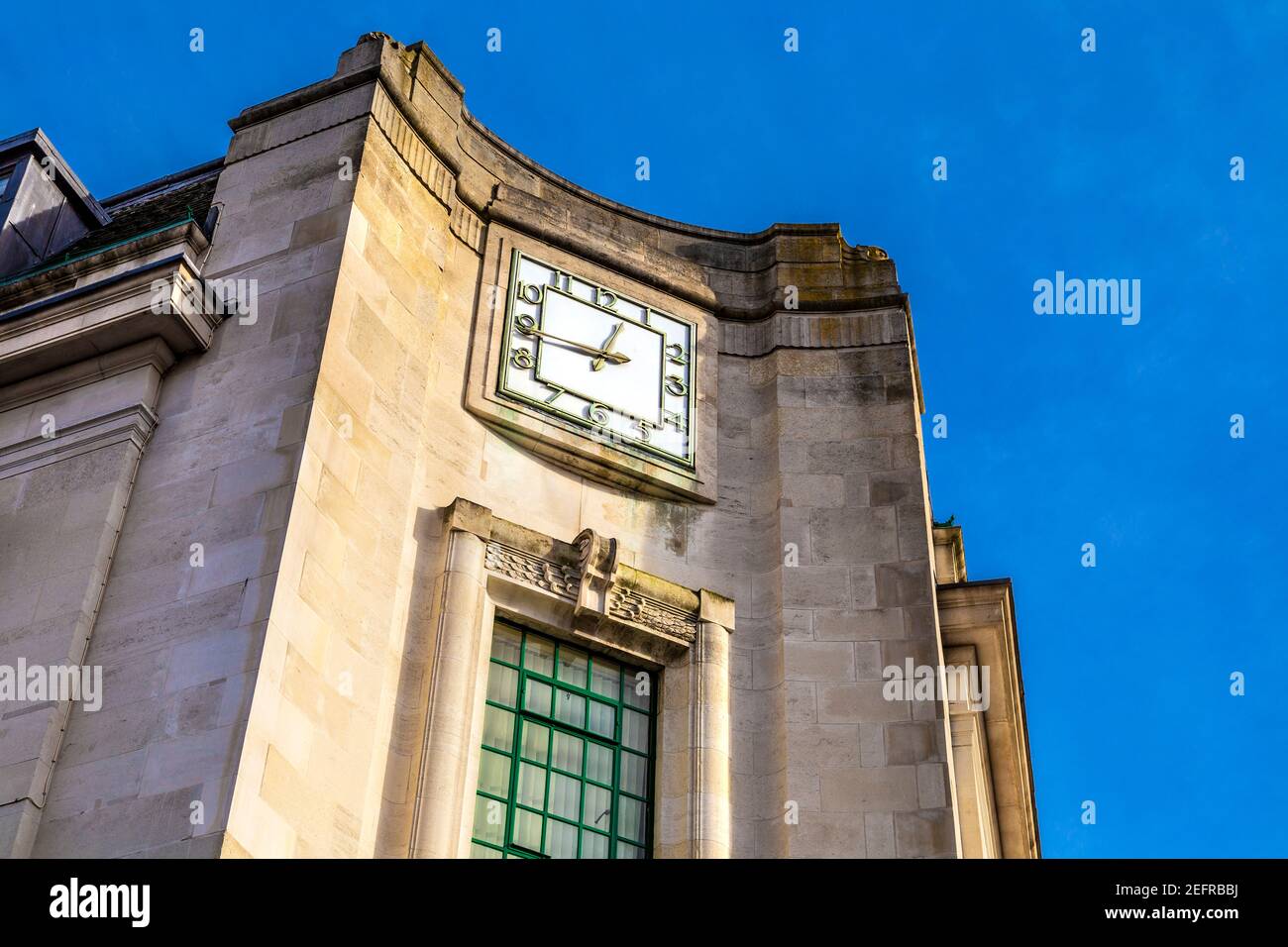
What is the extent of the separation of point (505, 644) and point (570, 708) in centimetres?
114

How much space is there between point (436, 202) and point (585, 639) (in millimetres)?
6890

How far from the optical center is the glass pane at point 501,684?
23.0 metres

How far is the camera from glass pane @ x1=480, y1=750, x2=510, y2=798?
22094 millimetres

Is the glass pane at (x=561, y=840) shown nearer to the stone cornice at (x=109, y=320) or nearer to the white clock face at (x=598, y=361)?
the white clock face at (x=598, y=361)

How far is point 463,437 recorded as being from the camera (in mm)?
24656

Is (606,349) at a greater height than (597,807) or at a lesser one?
greater

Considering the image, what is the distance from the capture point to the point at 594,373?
2644 cm

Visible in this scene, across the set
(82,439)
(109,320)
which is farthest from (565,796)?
(109,320)

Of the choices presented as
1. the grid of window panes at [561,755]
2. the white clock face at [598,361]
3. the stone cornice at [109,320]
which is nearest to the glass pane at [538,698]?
the grid of window panes at [561,755]

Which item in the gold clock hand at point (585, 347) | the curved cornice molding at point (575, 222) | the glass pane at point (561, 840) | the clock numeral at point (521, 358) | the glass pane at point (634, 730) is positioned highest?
the curved cornice molding at point (575, 222)

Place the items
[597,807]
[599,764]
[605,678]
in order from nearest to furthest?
[597,807] → [599,764] → [605,678]

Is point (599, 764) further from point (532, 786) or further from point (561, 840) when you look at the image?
point (561, 840)

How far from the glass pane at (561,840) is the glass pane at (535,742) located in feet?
2.75
